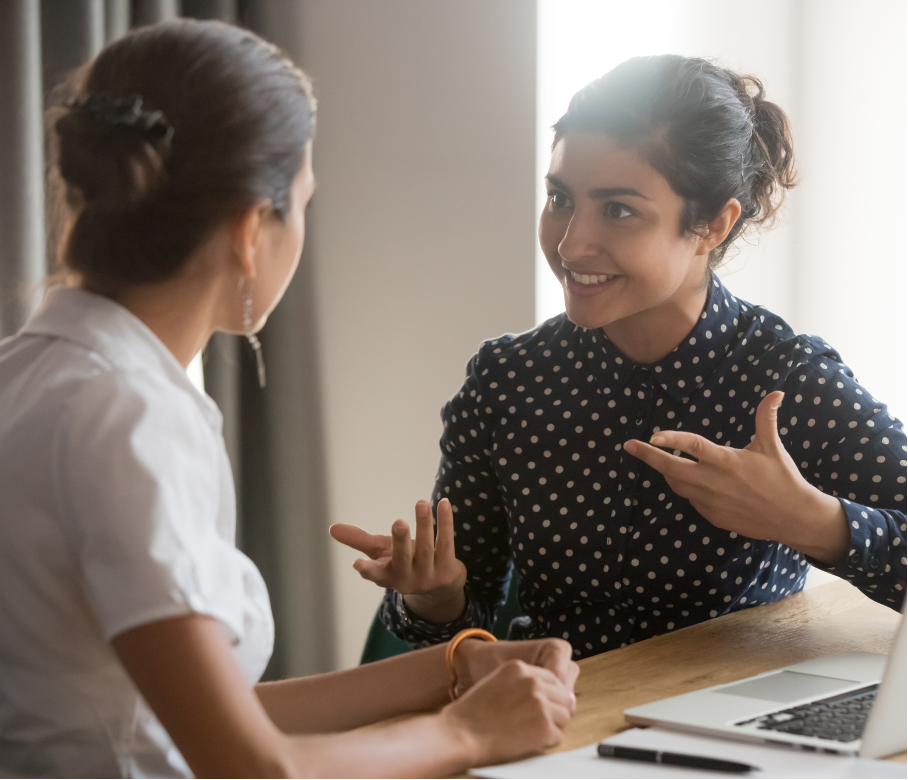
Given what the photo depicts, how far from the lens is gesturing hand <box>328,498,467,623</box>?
1.20m

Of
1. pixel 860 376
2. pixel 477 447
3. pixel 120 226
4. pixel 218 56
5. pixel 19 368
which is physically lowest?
pixel 860 376

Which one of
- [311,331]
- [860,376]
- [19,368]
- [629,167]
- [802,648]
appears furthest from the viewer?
[860,376]

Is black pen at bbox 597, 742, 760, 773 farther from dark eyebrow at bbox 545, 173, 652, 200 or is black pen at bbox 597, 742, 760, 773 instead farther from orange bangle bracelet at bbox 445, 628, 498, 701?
dark eyebrow at bbox 545, 173, 652, 200

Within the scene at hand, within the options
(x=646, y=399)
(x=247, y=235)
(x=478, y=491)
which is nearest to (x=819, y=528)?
(x=646, y=399)

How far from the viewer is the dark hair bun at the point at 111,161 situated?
0.83m

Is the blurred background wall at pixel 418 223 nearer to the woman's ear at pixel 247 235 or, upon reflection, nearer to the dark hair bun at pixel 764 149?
the dark hair bun at pixel 764 149

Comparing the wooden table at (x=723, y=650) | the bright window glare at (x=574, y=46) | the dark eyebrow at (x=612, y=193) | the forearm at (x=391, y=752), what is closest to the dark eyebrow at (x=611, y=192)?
the dark eyebrow at (x=612, y=193)

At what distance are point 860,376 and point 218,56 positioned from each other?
233 centimetres

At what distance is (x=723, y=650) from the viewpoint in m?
1.16

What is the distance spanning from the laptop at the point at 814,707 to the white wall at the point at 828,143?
4.85ft

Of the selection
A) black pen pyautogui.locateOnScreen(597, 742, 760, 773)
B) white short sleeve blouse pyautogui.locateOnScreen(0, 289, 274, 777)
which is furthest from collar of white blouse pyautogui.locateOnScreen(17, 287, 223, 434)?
black pen pyautogui.locateOnScreen(597, 742, 760, 773)

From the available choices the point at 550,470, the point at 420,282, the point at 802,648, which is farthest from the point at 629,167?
the point at 420,282

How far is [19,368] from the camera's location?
32.6 inches

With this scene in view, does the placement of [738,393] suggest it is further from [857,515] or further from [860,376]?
[860,376]
